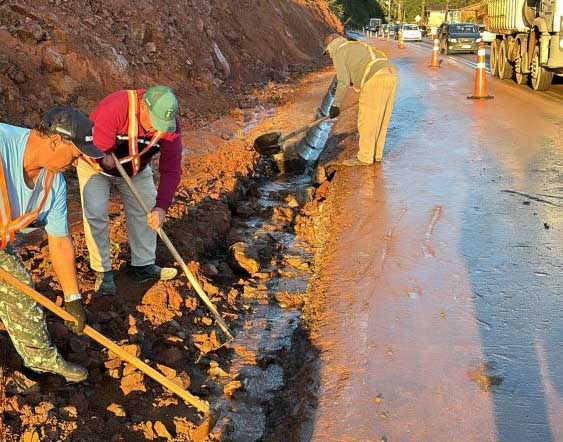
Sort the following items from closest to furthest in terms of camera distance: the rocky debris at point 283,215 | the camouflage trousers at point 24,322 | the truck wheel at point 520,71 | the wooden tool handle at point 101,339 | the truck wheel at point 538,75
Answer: the wooden tool handle at point 101,339 → the camouflage trousers at point 24,322 → the rocky debris at point 283,215 → the truck wheel at point 538,75 → the truck wheel at point 520,71

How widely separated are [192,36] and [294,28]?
45.0 feet

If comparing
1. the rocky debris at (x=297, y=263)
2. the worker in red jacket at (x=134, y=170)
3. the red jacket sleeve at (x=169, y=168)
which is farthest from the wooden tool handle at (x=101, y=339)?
the rocky debris at (x=297, y=263)

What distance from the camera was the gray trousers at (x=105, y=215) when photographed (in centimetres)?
470

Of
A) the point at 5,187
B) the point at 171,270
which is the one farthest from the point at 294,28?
the point at 5,187

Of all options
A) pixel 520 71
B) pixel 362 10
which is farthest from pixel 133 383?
pixel 362 10

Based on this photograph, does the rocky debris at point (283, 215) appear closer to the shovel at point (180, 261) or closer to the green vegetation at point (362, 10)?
the shovel at point (180, 261)

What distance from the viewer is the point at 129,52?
12.5 metres

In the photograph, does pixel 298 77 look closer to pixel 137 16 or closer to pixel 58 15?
pixel 137 16

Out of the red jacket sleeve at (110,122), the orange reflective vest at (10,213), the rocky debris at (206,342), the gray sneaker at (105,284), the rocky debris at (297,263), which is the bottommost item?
the rocky debris at (297,263)

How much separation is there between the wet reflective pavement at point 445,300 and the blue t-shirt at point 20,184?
1.74m

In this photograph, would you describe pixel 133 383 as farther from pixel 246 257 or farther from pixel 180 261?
pixel 246 257

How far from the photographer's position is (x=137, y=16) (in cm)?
1365

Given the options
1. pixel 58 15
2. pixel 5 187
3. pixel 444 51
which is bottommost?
pixel 444 51

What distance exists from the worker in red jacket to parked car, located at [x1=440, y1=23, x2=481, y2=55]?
89.4ft
